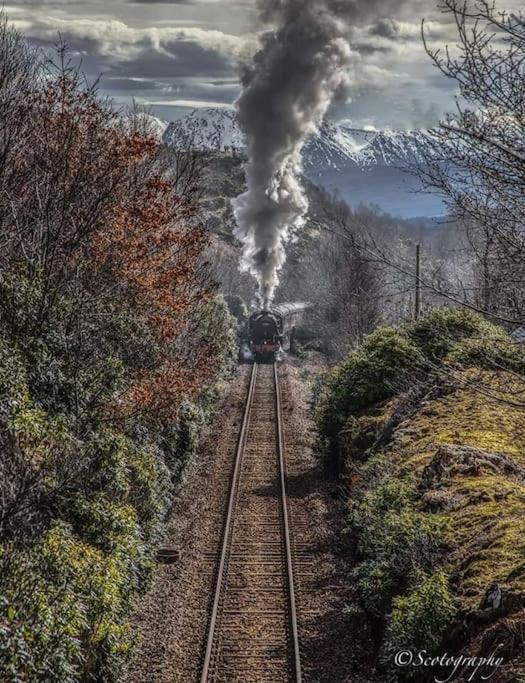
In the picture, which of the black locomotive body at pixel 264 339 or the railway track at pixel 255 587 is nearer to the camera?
the railway track at pixel 255 587

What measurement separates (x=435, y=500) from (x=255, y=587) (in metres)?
4.23

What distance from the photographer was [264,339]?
5259 centimetres

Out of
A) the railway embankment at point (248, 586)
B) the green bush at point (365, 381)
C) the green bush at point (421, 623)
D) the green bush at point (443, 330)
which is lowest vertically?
the railway embankment at point (248, 586)

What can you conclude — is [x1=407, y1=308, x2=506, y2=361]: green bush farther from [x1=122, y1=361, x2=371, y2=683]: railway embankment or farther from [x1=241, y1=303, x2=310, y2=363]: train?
[x1=241, y1=303, x2=310, y2=363]: train

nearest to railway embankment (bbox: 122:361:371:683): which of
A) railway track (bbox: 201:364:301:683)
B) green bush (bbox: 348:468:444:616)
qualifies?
railway track (bbox: 201:364:301:683)

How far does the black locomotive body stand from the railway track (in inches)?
1008

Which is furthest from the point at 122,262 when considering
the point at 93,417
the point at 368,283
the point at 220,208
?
the point at 220,208

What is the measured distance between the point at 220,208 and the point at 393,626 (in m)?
123

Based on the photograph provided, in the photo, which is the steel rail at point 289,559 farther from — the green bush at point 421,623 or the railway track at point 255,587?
the green bush at point 421,623

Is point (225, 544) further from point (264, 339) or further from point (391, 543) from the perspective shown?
point (264, 339)

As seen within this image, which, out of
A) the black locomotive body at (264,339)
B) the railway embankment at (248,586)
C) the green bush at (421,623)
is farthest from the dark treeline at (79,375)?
the black locomotive body at (264,339)

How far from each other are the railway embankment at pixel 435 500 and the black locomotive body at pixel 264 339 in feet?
88.6

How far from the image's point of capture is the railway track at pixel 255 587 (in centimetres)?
1297

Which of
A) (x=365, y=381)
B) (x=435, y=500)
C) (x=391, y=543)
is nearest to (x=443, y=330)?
(x=365, y=381)
